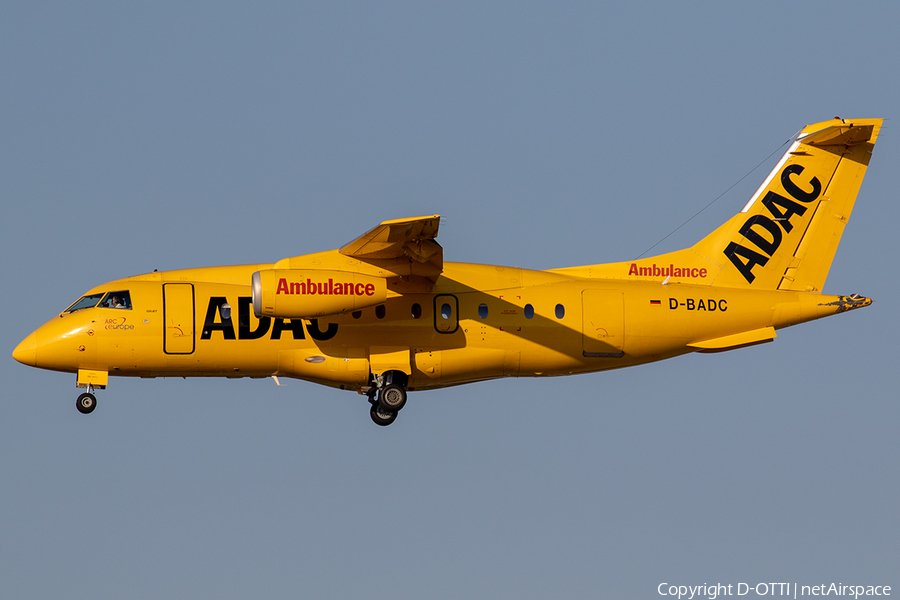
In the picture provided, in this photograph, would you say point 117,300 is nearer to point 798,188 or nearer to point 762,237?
point 762,237

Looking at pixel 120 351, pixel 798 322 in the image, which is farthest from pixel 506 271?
pixel 120 351

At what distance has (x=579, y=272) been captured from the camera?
898 inches

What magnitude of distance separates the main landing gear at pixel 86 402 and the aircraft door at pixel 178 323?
5.70ft

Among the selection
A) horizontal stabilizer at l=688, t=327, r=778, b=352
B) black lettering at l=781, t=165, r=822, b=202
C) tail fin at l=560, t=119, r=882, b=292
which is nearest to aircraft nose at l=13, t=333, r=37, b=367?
tail fin at l=560, t=119, r=882, b=292

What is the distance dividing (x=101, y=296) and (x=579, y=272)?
28.9 ft

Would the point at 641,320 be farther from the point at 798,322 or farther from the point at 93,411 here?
the point at 93,411

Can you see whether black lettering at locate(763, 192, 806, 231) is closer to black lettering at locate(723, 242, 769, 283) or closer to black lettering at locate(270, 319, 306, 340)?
black lettering at locate(723, 242, 769, 283)

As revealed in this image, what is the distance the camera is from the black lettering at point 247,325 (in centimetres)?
2105

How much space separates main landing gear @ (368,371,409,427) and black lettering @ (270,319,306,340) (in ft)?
5.11

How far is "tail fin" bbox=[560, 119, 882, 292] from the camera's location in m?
23.0

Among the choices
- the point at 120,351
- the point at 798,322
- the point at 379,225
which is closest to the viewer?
the point at 379,225

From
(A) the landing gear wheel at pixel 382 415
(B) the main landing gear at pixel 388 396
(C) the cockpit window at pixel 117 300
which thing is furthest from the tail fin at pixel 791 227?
(C) the cockpit window at pixel 117 300

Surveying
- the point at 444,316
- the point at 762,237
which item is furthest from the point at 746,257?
the point at 444,316

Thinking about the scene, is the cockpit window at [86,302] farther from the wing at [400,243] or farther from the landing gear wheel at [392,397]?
the landing gear wheel at [392,397]
